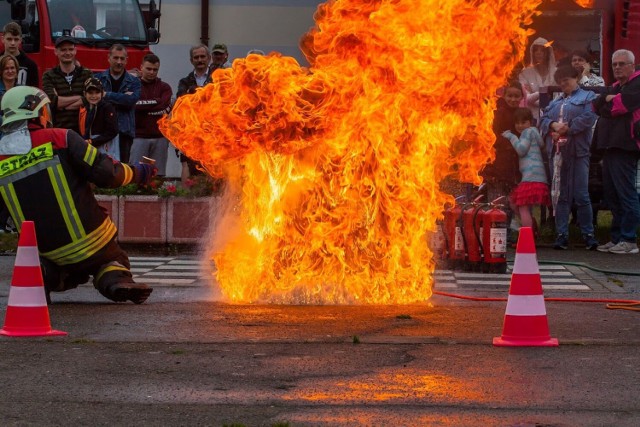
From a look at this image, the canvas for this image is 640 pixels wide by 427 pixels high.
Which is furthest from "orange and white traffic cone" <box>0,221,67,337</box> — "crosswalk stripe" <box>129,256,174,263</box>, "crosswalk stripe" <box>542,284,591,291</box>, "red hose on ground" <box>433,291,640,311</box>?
"crosswalk stripe" <box>129,256,174,263</box>

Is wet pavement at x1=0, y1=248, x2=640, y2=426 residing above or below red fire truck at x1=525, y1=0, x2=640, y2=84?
below

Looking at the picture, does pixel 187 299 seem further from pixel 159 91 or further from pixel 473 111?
pixel 159 91

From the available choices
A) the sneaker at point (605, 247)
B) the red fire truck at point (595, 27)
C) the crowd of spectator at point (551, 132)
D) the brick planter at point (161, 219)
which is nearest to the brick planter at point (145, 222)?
the brick planter at point (161, 219)

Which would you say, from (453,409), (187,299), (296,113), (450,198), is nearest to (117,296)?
(187,299)

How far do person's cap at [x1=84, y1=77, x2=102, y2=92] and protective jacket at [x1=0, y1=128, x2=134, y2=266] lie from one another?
542cm

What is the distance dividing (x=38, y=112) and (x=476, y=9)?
10.6ft

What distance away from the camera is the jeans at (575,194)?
15.2 meters

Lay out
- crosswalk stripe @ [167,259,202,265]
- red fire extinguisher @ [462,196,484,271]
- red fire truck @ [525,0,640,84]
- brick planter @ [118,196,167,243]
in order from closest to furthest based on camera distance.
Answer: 1. red fire extinguisher @ [462,196,484,271]
2. crosswalk stripe @ [167,259,202,265]
3. brick planter @ [118,196,167,243]
4. red fire truck @ [525,0,640,84]

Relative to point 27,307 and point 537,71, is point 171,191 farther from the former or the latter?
point 27,307

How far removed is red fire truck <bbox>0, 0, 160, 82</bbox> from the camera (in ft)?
64.7

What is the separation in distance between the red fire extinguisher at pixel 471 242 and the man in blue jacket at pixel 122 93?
4.65 m

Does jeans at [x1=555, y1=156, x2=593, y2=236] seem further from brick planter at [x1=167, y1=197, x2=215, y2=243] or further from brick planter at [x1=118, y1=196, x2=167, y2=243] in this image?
brick planter at [x1=118, y1=196, x2=167, y2=243]

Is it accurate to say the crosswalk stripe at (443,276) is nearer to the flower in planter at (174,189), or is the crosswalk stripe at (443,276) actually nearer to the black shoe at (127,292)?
the flower in planter at (174,189)

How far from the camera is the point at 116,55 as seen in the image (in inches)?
639
